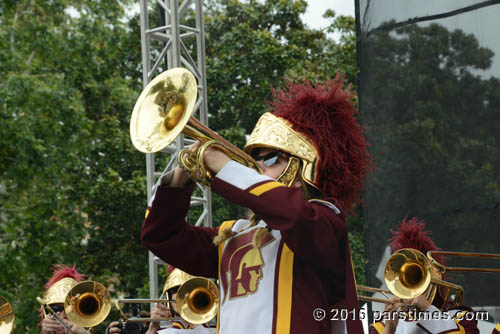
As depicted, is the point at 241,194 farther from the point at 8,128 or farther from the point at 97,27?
the point at 97,27

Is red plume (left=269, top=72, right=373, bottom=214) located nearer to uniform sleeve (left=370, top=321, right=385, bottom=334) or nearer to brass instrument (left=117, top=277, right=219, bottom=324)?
brass instrument (left=117, top=277, right=219, bottom=324)

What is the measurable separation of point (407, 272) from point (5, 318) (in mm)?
3025

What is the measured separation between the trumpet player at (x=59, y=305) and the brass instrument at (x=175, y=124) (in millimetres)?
3618

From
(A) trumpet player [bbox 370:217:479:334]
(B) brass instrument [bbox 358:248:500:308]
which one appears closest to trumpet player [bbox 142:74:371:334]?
(B) brass instrument [bbox 358:248:500:308]

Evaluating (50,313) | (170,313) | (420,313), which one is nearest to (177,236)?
(420,313)

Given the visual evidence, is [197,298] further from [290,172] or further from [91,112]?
[91,112]

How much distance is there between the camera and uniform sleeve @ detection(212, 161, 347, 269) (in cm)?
291

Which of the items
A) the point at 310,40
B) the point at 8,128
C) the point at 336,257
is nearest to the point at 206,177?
the point at 336,257

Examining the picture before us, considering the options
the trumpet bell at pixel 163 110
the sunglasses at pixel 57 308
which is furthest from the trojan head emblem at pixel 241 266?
the sunglasses at pixel 57 308

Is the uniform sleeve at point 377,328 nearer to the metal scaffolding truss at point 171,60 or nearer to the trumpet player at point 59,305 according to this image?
the metal scaffolding truss at point 171,60

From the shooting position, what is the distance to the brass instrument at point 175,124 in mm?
2988

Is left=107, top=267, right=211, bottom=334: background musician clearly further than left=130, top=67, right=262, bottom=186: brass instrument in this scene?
Yes

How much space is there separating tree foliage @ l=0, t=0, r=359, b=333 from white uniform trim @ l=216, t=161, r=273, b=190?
9.25 meters

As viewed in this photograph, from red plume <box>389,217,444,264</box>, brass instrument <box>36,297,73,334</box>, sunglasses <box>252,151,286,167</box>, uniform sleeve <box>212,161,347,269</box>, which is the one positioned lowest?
brass instrument <box>36,297,73,334</box>
